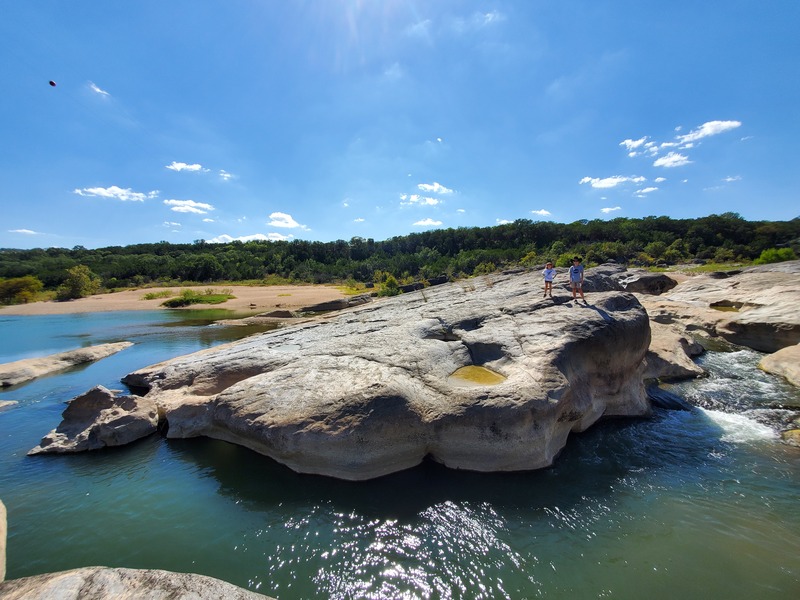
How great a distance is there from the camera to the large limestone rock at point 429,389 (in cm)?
842

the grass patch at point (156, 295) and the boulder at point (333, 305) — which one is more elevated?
the grass patch at point (156, 295)

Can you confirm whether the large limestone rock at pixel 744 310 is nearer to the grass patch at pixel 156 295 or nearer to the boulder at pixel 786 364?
the boulder at pixel 786 364

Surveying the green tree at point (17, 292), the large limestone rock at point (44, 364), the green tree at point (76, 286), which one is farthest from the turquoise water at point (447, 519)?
the green tree at point (17, 292)

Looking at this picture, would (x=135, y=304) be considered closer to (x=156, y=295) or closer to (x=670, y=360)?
(x=156, y=295)

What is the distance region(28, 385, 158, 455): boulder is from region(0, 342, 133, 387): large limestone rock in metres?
11.1

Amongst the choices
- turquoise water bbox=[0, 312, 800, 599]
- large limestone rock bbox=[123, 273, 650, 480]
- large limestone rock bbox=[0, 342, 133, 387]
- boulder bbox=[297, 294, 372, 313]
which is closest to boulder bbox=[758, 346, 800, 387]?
turquoise water bbox=[0, 312, 800, 599]

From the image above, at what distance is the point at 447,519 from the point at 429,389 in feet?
10.3

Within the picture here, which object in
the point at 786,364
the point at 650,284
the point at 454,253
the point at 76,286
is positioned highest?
the point at 454,253

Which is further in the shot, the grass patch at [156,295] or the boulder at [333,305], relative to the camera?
the grass patch at [156,295]

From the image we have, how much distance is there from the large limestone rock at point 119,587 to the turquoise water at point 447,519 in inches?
45.4

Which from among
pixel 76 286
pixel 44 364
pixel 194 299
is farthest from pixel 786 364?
pixel 76 286

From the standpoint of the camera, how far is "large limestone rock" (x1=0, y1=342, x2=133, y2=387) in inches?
711

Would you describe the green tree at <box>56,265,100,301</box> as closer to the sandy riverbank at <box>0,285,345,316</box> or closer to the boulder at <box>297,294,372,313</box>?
the sandy riverbank at <box>0,285,345,316</box>

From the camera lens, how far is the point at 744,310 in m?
21.7
